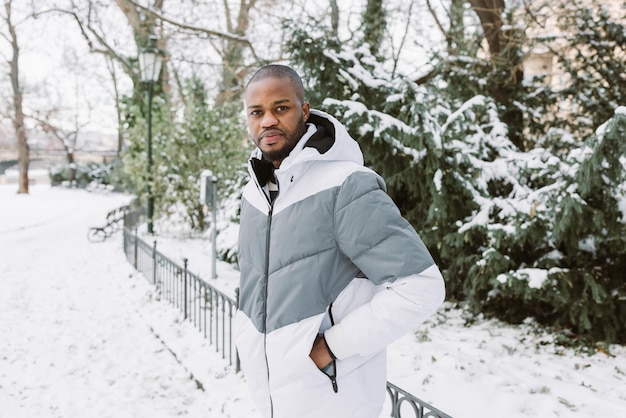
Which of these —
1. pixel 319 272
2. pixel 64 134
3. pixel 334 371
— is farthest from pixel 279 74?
pixel 64 134

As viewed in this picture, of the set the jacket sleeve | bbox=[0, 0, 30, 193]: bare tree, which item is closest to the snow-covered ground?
the jacket sleeve

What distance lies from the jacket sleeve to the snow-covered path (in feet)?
9.58

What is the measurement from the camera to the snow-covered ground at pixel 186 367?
3805 mm

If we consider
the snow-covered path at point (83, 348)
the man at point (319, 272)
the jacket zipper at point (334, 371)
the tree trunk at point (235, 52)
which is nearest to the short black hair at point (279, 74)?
the man at point (319, 272)

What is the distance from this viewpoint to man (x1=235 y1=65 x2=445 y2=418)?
1520mm

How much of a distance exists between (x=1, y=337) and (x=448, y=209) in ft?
19.5

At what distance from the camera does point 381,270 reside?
4.97 feet

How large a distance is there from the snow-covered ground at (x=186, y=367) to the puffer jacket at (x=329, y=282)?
2.24 metres

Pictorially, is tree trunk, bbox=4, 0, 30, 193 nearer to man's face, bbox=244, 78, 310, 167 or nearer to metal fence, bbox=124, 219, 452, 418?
metal fence, bbox=124, 219, 452, 418

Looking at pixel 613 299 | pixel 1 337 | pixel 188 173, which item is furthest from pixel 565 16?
pixel 188 173

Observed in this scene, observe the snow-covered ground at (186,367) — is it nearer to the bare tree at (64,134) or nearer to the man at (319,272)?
the man at (319,272)

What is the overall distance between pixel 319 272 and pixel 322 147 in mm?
500

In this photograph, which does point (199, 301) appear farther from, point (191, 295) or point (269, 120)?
point (269, 120)

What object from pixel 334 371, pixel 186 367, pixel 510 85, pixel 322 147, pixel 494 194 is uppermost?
pixel 510 85
